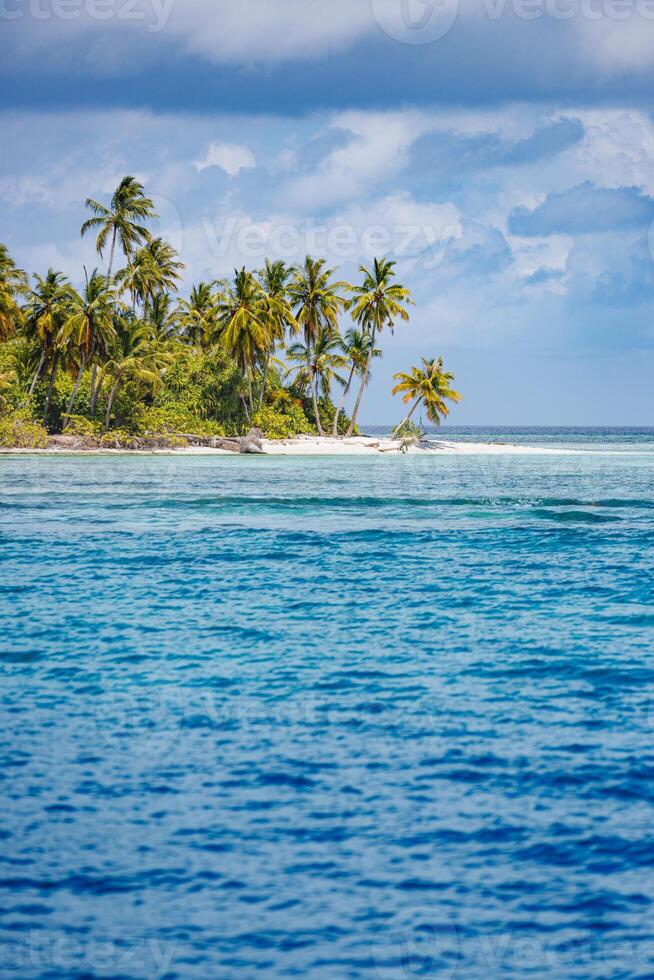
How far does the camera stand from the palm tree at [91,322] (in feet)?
181

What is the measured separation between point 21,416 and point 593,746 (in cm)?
5454

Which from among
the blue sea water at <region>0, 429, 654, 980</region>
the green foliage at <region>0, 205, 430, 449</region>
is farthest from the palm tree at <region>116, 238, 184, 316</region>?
the blue sea water at <region>0, 429, 654, 980</region>

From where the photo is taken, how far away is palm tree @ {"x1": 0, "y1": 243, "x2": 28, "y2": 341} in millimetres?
54344

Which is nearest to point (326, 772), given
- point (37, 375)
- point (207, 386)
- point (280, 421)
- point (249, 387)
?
point (37, 375)

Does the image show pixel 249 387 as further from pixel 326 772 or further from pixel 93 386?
pixel 326 772

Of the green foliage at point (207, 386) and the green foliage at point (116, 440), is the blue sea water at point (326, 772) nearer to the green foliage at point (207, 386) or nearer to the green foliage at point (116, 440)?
the green foliage at point (116, 440)

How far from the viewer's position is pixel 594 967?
4.66m

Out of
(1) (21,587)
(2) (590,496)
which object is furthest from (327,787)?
(2) (590,496)

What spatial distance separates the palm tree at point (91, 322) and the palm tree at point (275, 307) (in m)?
11.7

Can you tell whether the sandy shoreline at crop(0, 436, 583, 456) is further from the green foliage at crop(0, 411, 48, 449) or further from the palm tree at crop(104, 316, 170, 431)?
the palm tree at crop(104, 316, 170, 431)

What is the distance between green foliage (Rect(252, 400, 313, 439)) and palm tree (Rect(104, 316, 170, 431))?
971 centimetres

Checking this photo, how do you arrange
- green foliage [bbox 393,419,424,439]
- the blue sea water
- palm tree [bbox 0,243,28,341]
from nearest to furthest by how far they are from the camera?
the blue sea water, palm tree [bbox 0,243,28,341], green foliage [bbox 393,419,424,439]

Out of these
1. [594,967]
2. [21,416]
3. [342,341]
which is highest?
[342,341]

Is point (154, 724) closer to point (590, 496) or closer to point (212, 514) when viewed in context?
point (212, 514)
